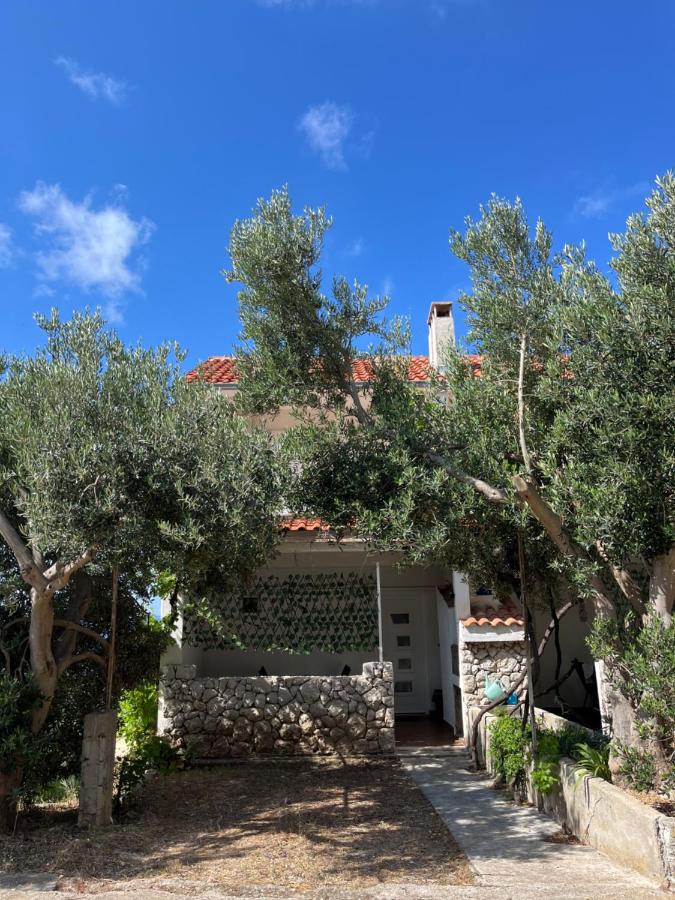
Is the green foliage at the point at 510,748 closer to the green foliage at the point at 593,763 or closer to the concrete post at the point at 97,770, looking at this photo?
the green foliage at the point at 593,763

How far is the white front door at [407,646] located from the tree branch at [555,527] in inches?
332

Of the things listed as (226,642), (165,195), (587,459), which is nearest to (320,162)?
(165,195)

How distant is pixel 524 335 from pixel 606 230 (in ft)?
4.06

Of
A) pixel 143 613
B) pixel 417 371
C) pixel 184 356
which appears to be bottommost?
pixel 143 613

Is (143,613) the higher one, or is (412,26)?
(412,26)

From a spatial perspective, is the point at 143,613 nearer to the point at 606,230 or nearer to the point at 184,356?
the point at 184,356

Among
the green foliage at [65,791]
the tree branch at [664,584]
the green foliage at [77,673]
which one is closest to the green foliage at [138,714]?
the green foliage at [65,791]

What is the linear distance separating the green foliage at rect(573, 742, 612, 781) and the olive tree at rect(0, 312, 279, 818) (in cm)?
381

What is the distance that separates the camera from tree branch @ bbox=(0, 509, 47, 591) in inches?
251

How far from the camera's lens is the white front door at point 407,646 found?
1463cm

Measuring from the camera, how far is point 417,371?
47.6 feet

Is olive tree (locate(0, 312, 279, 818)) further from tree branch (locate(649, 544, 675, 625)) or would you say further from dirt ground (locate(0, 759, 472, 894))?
tree branch (locate(649, 544, 675, 625))

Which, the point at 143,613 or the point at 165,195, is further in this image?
the point at 165,195

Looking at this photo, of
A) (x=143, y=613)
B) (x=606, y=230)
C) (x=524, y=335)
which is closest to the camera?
(x=606, y=230)
